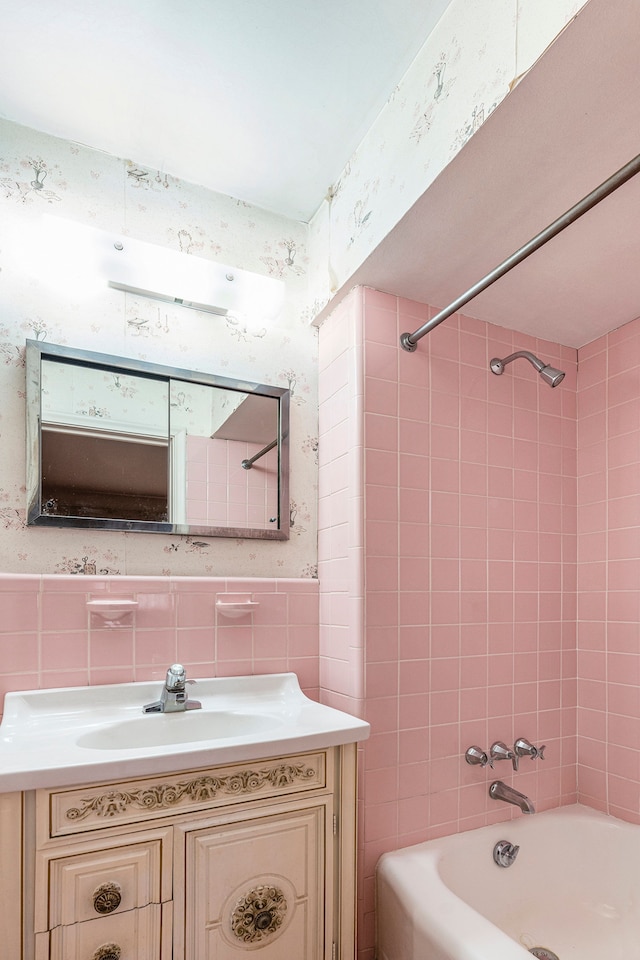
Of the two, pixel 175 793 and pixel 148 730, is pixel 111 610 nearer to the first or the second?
pixel 148 730

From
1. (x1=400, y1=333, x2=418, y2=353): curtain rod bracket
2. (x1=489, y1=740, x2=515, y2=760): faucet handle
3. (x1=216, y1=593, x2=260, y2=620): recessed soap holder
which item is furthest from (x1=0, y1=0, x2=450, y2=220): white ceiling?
(x1=489, y1=740, x2=515, y2=760): faucet handle

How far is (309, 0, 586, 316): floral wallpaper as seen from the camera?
113 cm

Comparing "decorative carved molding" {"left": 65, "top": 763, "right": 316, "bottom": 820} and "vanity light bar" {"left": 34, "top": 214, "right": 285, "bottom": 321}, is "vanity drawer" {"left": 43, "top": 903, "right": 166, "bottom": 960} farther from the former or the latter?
"vanity light bar" {"left": 34, "top": 214, "right": 285, "bottom": 321}

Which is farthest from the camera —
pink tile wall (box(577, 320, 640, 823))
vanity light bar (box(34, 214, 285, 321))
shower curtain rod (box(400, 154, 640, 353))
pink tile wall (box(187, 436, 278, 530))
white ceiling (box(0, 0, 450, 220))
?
pink tile wall (box(577, 320, 640, 823))

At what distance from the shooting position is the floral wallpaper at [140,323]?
63.3 inches

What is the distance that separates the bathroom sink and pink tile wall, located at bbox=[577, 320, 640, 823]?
3.91ft

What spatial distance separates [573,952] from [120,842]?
1402 mm

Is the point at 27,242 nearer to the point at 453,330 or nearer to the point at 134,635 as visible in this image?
the point at 134,635

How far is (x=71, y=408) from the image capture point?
1663mm

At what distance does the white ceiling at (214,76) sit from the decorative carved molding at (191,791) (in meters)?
1.68

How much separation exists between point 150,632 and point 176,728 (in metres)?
0.28

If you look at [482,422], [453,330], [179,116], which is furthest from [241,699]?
[179,116]

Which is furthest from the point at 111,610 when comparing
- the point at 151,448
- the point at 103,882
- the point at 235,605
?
the point at 103,882

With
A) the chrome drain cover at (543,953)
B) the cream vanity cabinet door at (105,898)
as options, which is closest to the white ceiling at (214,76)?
the cream vanity cabinet door at (105,898)
